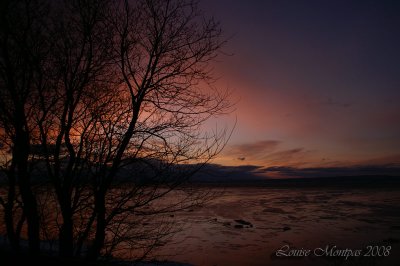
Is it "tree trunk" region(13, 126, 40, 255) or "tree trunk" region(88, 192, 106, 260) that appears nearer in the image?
"tree trunk" region(13, 126, 40, 255)

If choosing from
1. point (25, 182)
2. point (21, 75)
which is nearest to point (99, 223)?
point (25, 182)

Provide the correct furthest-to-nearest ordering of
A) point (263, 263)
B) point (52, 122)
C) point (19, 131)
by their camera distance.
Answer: point (263, 263) → point (52, 122) → point (19, 131)

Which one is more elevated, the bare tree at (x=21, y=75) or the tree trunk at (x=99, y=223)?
the bare tree at (x=21, y=75)

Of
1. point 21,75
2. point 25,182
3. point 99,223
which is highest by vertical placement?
point 21,75

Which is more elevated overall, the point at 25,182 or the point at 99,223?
the point at 25,182

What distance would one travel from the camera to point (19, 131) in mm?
6992

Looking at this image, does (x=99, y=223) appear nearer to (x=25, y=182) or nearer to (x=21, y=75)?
(x=25, y=182)

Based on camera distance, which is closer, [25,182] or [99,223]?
[25,182]

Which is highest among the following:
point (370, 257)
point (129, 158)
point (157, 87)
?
point (157, 87)

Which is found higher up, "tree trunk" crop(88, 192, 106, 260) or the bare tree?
the bare tree

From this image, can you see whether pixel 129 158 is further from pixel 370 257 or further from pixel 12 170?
pixel 370 257

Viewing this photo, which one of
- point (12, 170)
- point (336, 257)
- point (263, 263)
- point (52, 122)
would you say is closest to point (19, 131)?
point (52, 122)

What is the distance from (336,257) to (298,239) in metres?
4.25

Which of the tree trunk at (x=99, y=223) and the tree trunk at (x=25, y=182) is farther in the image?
the tree trunk at (x=99, y=223)
